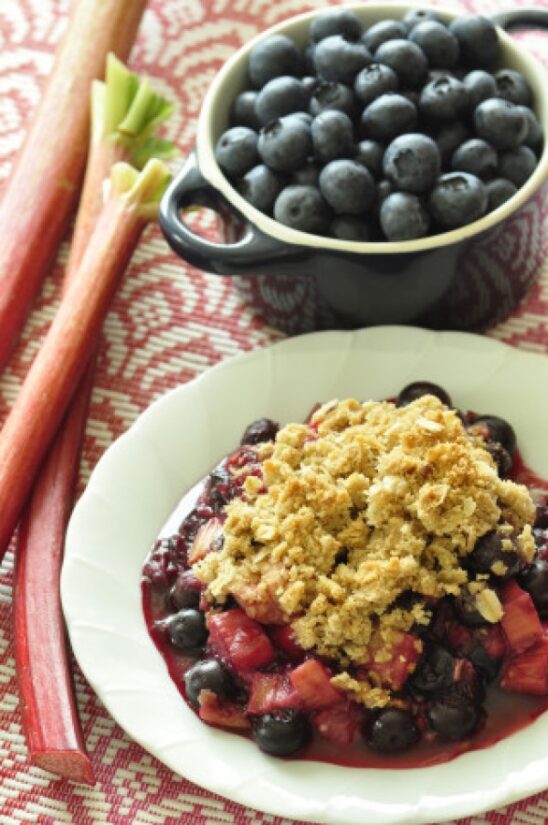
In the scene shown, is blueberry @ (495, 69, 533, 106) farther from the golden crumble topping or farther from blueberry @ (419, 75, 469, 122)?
the golden crumble topping

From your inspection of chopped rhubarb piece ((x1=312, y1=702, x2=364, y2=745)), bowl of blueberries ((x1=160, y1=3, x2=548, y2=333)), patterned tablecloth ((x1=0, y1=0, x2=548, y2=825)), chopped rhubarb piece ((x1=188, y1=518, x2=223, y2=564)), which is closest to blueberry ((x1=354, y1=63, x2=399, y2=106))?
bowl of blueberries ((x1=160, y1=3, x2=548, y2=333))

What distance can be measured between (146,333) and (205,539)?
1.77 feet

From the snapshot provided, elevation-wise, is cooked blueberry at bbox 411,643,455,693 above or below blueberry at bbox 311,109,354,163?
below

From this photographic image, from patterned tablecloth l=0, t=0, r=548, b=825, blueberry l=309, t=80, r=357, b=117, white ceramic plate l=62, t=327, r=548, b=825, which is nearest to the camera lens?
white ceramic plate l=62, t=327, r=548, b=825

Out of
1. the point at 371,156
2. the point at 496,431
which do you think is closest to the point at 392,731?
the point at 496,431

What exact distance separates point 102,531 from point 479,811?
620 mm

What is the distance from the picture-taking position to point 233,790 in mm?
1360

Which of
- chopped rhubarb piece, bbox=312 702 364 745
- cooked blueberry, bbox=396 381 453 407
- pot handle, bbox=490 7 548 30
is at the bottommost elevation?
chopped rhubarb piece, bbox=312 702 364 745

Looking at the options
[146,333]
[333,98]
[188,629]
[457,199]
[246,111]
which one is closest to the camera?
[188,629]

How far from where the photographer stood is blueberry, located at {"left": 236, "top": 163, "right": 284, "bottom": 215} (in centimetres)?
175

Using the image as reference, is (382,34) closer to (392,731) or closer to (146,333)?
(146,333)

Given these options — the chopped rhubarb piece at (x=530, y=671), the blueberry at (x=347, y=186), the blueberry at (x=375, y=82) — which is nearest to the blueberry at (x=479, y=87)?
the blueberry at (x=375, y=82)

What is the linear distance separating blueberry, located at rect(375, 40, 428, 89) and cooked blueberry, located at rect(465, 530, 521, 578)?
2.45 ft

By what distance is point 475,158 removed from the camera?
67.5 inches
